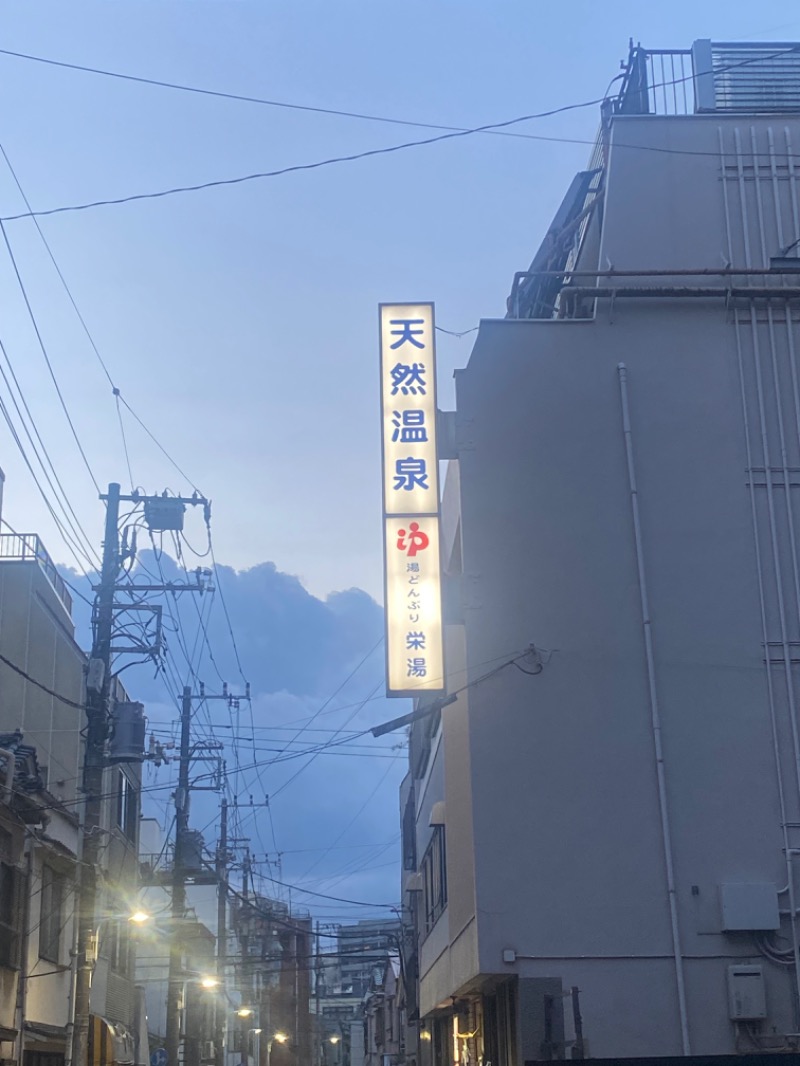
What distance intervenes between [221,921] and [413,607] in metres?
32.0

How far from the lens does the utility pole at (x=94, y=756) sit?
18.1 meters

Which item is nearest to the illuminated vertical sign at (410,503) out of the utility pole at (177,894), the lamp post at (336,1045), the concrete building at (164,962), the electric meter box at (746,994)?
the electric meter box at (746,994)

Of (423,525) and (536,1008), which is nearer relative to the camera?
(536,1008)

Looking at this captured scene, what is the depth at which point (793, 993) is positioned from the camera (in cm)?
1433

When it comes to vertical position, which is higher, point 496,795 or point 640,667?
point 640,667

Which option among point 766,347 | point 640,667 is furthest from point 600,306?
point 640,667

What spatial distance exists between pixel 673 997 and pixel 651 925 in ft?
2.87

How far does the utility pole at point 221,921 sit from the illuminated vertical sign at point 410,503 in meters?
26.0

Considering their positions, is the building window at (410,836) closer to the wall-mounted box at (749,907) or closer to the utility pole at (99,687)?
the utility pole at (99,687)

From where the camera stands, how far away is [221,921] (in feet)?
143

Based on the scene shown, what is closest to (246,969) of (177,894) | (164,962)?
(164,962)

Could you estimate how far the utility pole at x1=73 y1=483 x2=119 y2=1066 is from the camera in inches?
714

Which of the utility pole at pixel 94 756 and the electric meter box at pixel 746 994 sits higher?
the utility pole at pixel 94 756

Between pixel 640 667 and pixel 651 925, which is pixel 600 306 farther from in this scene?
pixel 651 925
